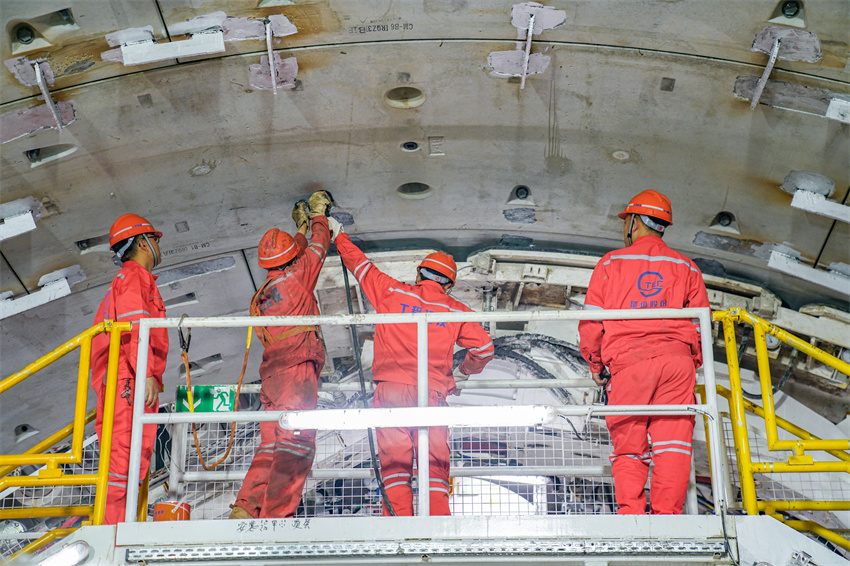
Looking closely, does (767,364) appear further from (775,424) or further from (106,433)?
(106,433)

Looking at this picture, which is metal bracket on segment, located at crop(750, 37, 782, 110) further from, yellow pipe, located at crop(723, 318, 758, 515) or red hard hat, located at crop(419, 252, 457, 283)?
red hard hat, located at crop(419, 252, 457, 283)

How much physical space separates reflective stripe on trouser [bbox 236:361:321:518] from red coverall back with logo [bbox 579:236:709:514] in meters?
2.02

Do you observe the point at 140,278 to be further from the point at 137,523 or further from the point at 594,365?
the point at 594,365

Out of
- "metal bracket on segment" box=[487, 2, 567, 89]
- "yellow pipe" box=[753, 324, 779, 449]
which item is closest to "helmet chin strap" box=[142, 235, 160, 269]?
"metal bracket on segment" box=[487, 2, 567, 89]

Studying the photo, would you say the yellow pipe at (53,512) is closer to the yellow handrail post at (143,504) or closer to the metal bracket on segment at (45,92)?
the yellow handrail post at (143,504)

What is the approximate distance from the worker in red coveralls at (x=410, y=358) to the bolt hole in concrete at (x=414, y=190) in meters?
1.05

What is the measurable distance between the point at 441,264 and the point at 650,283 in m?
1.72

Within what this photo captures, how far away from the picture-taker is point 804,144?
247 inches

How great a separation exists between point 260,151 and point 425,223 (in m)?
1.77

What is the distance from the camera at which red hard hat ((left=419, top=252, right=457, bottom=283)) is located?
6.35m

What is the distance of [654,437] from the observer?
189 inches

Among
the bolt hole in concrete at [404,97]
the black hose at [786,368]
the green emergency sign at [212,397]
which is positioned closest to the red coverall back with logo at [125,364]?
the green emergency sign at [212,397]

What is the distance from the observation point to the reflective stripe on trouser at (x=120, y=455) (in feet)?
16.5

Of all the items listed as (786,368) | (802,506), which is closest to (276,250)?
(802,506)
